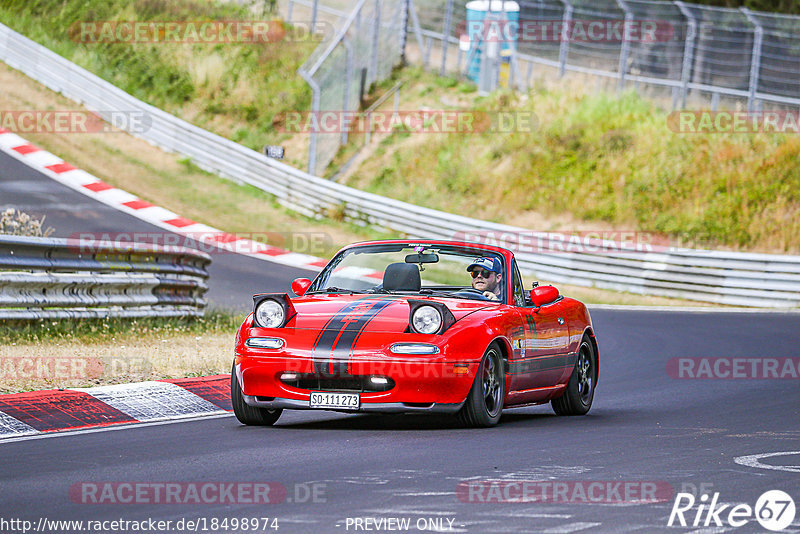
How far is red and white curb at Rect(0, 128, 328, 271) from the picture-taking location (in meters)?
24.6

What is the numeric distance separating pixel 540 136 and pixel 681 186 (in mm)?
4202

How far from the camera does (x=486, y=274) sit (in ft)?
31.4

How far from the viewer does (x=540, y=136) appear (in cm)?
3106

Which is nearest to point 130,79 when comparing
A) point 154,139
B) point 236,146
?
point 154,139

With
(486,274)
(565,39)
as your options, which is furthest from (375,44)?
(486,274)

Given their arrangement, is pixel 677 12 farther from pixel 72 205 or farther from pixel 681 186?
pixel 72 205

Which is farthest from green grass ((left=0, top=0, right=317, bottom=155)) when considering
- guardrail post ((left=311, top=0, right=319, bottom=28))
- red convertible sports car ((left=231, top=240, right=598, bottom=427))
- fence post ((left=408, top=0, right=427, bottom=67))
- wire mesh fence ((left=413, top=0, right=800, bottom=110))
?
red convertible sports car ((left=231, top=240, right=598, bottom=427))

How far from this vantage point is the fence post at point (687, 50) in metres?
27.2

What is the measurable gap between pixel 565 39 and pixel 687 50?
3266mm

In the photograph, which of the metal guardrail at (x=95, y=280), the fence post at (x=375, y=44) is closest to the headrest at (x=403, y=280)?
the metal guardrail at (x=95, y=280)

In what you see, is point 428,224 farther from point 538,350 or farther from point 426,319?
point 426,319

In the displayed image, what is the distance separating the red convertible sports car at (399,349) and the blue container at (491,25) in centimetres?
2309

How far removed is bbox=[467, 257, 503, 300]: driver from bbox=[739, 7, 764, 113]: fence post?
62.7 ft

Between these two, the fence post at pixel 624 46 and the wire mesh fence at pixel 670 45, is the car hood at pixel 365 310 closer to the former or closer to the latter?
the wire mesh fence at pixel 670 45
